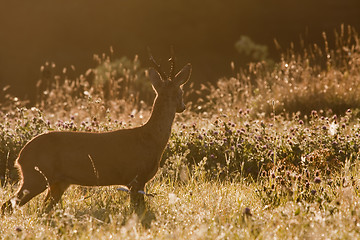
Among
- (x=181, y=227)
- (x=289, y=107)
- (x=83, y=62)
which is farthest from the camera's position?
(x=83, y=62)

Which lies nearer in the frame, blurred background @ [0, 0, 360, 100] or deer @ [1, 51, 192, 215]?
deer @ [1, 51, 192, 215]

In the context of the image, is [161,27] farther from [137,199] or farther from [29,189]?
[29,189]

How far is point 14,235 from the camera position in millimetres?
4254

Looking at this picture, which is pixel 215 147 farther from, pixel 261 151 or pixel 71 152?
pixel 71 152

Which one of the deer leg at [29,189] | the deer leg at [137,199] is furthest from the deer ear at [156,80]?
the deer leg at [29,189]

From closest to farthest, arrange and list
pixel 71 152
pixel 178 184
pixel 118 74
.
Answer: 1. pixel 71 152
2. pixel 178 184
3. pixel 118 74

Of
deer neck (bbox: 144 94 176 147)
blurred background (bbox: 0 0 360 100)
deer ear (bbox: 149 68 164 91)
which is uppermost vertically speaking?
deer ear (bbox: 149 68 164 91)

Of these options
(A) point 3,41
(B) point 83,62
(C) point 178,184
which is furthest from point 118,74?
(C) point 178,184

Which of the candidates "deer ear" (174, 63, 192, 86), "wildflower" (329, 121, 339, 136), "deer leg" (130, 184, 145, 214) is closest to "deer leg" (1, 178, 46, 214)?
"deer leg" (130, 184, 145, 214)

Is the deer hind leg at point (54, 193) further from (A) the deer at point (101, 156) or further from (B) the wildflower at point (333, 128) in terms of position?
(B) the wildflower at point (333, 128)

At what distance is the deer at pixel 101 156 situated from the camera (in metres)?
4.96

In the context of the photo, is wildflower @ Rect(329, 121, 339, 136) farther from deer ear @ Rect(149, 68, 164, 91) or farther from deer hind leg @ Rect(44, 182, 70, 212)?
deer hind leg @ Rect(44, 182, 70, 212)

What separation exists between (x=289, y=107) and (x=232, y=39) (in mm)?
12288

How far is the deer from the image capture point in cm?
496
